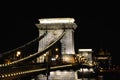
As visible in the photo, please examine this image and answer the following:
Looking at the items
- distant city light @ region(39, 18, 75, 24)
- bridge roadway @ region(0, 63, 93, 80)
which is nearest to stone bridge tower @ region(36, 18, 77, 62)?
distant city light @ region(39, 18, 75, 24)

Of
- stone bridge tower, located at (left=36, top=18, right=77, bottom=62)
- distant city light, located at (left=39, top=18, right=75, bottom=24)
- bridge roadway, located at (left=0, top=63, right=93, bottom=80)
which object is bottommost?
bridge roadway, located at (left=0, top=63, right=93, bottom=80)

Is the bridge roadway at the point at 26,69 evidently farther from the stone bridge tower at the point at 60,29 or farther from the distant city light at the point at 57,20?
the distant city light at the point at 57,20

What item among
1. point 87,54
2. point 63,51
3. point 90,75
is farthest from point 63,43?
point 87,54

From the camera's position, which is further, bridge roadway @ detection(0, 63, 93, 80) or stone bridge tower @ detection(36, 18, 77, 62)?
stone bridge tower @ detection(36, 18, 77, 62)

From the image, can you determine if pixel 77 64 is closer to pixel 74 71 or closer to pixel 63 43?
pixel 74 71

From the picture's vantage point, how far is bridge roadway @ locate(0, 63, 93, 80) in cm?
2231

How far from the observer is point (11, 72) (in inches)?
952

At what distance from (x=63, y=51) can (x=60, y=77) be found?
3.98m

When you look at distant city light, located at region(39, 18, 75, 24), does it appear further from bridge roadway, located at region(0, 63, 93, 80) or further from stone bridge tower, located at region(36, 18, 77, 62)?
bridge roadway, located at region(0, 63, 93, 80)

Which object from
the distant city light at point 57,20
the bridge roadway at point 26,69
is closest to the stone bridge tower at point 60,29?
the distant city light at point 57,20

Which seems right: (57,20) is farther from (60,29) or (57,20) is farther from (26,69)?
(26,69)

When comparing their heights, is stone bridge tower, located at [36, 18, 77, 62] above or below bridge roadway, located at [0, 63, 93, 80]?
above

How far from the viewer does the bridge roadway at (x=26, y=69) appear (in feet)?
73.2

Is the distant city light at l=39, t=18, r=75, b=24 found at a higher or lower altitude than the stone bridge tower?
higher
